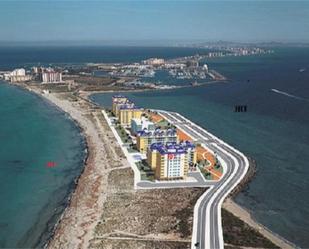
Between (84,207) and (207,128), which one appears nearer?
(84,207)

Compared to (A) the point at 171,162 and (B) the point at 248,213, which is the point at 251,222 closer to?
(B) the point at 248,213

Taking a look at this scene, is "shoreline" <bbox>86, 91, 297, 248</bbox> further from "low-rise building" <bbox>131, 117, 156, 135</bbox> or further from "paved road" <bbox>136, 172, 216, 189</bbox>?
"low-rise building" <bbox>131, 117, 156, 135</bbox>

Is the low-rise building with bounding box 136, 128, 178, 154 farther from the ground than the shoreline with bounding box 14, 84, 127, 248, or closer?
farther from the ground

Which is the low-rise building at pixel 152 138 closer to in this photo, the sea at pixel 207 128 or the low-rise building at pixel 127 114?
the sea at pixel 207 128

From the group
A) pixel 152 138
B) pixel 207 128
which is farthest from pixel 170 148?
pixel 207 128

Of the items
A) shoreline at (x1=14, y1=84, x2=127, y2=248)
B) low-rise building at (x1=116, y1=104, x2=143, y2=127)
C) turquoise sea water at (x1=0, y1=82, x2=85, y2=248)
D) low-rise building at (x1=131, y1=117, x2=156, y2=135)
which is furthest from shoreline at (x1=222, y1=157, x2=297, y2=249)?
low-rise building at (x1=116, y1=104, x2=143, y2=127)

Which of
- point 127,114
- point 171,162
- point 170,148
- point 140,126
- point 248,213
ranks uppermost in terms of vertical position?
point 170,148

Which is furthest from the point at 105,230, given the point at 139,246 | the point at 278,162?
the point at 278,162

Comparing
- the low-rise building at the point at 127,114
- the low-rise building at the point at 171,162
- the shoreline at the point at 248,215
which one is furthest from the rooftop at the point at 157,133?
the low-rise building at the point at 127,114
